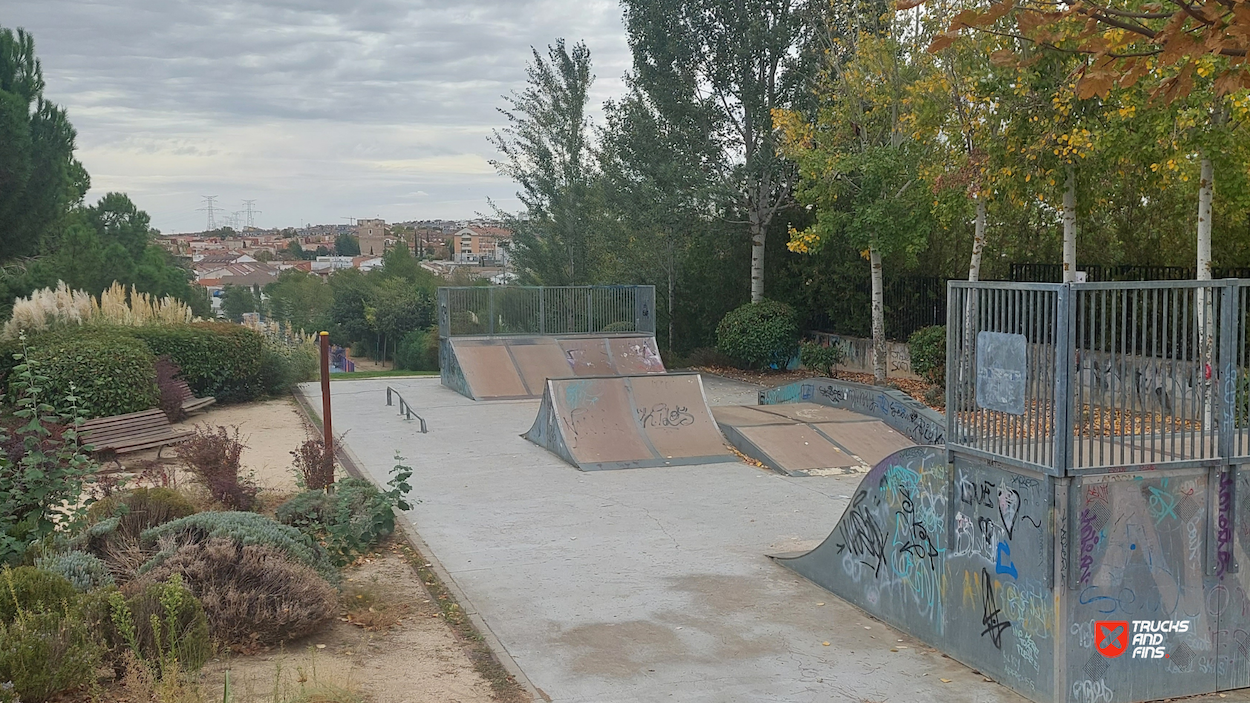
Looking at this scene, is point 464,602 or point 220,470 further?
point 220,470

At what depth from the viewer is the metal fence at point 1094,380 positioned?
570 cm

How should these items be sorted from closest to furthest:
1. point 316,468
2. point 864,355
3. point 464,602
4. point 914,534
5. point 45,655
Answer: point 45,655, point 914,534, point 464,602, point 316,468, point 864,355

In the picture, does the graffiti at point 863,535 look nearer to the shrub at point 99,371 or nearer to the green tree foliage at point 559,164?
the shrub at point 99,371

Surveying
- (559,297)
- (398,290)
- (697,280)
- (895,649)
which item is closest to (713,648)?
(895,649)

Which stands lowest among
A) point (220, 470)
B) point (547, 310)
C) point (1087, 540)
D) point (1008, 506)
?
point (220, 470)

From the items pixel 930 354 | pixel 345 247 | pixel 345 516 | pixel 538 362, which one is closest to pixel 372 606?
pixel 345 516

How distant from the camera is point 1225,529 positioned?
6.11 meters

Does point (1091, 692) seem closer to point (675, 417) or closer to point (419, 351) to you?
point (675, 417)

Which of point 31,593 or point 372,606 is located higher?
point 31,593

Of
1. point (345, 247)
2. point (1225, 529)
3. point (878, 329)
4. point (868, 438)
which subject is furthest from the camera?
point (345, 247)

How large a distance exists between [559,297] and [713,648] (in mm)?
17671

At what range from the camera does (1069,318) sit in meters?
5.63

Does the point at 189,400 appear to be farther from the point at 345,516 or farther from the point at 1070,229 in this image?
the point at 1070,229

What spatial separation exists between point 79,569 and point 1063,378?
6.05m
